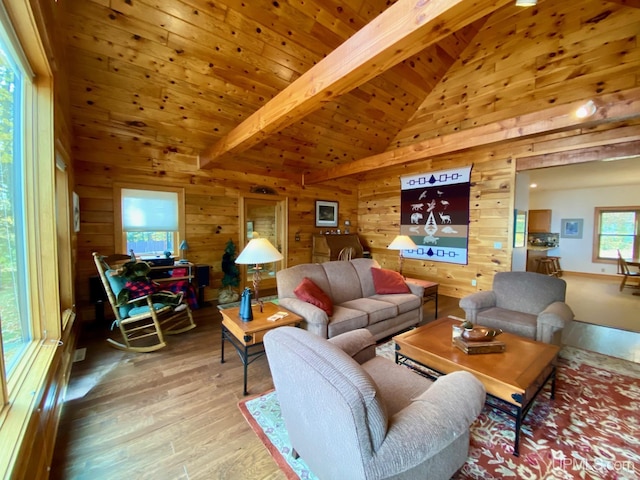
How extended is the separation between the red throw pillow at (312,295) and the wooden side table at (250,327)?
215mm

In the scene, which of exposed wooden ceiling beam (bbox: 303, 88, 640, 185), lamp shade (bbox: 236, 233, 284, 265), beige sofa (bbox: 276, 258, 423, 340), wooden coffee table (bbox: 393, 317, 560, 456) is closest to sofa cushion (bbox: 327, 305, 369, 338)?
beige sofa (bbox: 276, 258, 423, 340)

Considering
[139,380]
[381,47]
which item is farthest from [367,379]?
[139,380]

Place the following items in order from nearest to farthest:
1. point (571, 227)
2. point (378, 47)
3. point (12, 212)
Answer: point (12, 212), point (378, 47), point (571, 227)

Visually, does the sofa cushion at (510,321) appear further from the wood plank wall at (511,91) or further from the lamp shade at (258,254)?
the lamp shade at (258,254)

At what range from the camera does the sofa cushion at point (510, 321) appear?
2.58m

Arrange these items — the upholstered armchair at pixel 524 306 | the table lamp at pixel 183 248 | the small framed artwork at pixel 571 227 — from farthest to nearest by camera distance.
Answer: the small framed artwork at pixel 571 227 → the table lamp at pixel 183 248 → the upholstered armchair at pixel 524 306

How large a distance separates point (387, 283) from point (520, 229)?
9.27 ft

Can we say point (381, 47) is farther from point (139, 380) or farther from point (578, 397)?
point (139, 380)

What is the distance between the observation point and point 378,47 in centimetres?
169

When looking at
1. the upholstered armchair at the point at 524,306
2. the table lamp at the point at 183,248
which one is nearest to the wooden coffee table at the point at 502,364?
the upholstered armchair at the point at 524,306

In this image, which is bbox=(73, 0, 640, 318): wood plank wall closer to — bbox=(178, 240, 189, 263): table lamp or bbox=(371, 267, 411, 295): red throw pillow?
bbox=(178, 240, 189, 263): table lamp

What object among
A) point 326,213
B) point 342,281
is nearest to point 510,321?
point 342,281

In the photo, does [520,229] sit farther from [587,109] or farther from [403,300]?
[403,300]

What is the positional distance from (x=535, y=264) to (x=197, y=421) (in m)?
7.33
